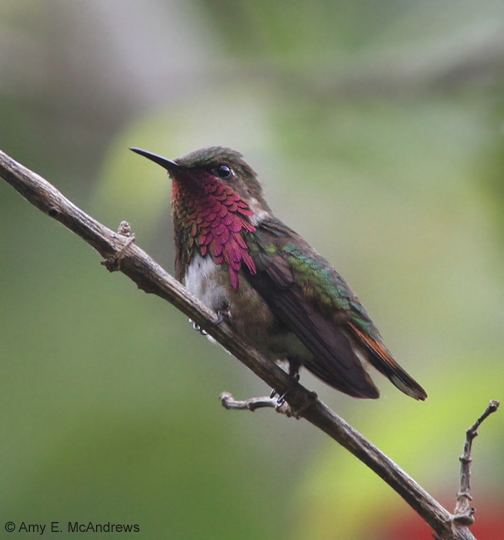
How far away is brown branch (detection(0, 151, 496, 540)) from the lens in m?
1.88

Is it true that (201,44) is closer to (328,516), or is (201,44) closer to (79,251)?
(79,251)

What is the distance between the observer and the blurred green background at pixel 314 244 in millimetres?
2469

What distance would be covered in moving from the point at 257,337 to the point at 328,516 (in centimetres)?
65

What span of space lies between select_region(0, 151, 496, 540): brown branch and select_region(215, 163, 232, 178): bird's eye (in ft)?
2.92

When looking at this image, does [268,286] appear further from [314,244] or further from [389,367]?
[314,244]

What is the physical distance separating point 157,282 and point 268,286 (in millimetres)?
661

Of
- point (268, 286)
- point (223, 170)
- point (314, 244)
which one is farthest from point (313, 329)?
point (314, 244)

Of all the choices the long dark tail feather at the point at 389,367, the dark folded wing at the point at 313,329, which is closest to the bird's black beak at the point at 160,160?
the dark folded wing at the point at 313,329

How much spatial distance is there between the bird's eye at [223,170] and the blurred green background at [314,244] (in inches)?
4.0

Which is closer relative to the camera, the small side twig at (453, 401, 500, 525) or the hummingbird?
the small side twig at (453, 401, 500, 525)

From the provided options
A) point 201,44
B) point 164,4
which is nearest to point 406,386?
point 201,44

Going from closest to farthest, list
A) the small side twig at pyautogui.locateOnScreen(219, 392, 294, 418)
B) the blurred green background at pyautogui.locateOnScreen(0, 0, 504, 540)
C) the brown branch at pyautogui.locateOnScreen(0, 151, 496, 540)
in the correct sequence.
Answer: the brown branch at pyautogui.locateOnScreen(0, 151, 496, 540)
the small side twig at pyautogui.locateOnScreen(219, 392, 294, 418)
the blurred green background at pyautogui.locateOnScreen(0, 0, 504, 540)

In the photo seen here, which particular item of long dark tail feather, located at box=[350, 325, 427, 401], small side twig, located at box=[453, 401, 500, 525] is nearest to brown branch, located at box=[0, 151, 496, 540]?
small side twig, located at box=[453, 401, 500, 525]

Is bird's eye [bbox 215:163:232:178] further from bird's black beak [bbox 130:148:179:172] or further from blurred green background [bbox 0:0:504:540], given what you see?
bird's black beak [bbox 130:148:179:172]
